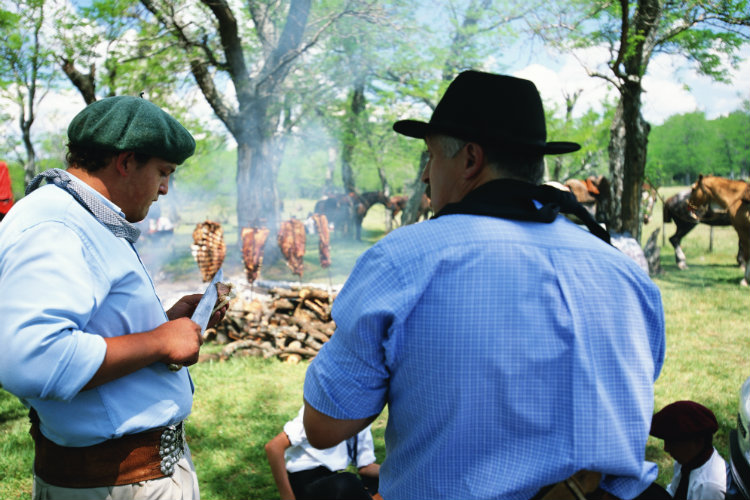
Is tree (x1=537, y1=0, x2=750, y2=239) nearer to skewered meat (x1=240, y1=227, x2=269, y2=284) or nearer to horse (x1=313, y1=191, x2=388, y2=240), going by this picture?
skewered meat (x1=240, y1=227, x2=269, y2=284)

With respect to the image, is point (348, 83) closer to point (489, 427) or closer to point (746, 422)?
point (746, 422)

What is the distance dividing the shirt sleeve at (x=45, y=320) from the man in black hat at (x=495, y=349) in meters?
0.62

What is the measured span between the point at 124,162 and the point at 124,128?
118mm

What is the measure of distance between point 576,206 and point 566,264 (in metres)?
0.29

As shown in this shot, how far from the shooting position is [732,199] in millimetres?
11359

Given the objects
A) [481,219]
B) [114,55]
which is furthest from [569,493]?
[114,55]

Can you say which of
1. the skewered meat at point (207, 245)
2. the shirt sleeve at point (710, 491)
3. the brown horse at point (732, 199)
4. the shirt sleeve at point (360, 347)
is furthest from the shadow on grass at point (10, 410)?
the brown horse at point (732, 199)

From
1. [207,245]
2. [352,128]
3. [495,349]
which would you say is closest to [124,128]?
[495,349]

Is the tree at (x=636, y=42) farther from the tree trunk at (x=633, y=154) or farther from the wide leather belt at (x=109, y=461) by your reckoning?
the wide leather belt at (x=109, y=461)

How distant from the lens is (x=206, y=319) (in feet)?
5.68

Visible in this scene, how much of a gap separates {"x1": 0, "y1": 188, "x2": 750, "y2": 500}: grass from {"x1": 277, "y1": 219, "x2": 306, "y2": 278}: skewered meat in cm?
208

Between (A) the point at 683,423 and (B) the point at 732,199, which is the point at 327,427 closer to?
(A) the point at 683,423

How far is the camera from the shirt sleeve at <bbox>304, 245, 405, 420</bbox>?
1.21 meters

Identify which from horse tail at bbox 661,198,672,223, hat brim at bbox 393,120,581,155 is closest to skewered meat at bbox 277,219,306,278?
hat brim at bbox 393,120,581,155
